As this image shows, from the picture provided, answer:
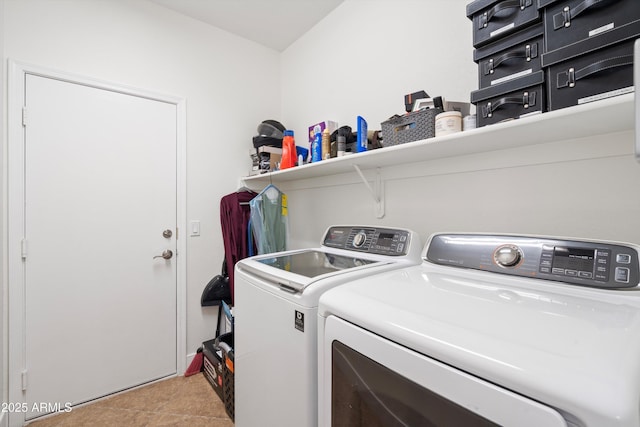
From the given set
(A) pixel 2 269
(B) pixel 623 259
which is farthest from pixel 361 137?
(A) pixel 2 269

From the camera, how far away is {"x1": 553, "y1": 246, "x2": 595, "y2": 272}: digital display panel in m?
0.84

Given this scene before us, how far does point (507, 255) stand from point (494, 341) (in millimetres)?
570

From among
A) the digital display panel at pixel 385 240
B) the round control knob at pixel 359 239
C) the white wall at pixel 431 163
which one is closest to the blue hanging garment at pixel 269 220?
the white wall at pixel 431 163

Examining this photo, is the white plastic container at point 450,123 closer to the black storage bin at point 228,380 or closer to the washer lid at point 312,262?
the washer lid at point 312,262

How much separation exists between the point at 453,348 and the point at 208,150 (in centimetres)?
239

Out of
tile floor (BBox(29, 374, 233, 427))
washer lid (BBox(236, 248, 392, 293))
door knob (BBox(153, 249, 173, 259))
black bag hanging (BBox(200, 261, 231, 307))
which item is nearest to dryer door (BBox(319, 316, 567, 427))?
washer lid (BBox(236, 248, 392, 293))

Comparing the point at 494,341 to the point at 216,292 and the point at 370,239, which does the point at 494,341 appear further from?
the point at 216,292

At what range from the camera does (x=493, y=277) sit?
3.20ft

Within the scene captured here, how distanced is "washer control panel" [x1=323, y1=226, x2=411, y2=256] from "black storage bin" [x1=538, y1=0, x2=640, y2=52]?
2.88 feet

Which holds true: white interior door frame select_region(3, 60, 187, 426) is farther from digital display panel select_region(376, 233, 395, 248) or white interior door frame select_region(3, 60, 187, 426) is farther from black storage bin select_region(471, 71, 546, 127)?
black storage bin select_region(471, 71, 546, 127)

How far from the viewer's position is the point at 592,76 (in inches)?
32.3

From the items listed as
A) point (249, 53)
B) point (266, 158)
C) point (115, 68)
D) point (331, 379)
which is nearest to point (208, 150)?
point (266, 158)

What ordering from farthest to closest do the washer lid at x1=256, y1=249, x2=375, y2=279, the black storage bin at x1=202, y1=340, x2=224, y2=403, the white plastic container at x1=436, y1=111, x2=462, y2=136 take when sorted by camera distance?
the black storage bin at x1=202, y1=340, x2=224, y2=403 < the washer lid at x1=256, y1=249, x2=375, y2=279 < the white plastic container at x1=436, y1=111, x2=462, y2=136

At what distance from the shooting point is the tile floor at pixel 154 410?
175 centimetres
